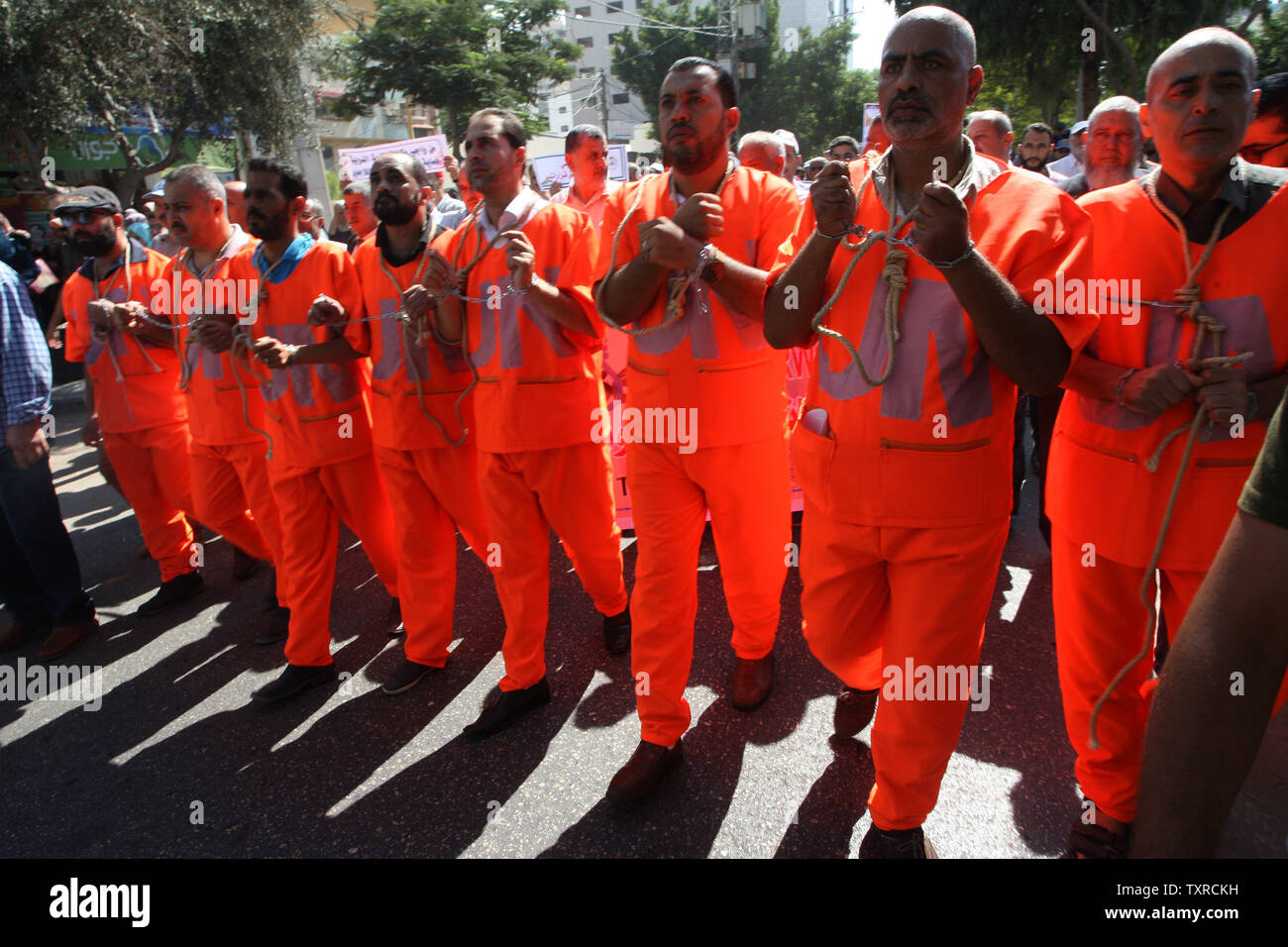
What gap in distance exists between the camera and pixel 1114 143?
143 inches

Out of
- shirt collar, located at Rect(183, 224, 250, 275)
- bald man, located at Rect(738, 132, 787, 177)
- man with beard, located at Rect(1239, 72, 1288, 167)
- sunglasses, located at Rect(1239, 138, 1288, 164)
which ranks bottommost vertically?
shirt collar, located at Rect(183, 224, 250, 275)

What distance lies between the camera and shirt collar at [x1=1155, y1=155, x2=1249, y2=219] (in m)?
1.95

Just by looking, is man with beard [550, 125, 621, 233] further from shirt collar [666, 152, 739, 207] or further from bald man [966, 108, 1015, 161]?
shirt collar [666, 152, 739, 207]

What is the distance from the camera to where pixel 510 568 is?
10.3 ft

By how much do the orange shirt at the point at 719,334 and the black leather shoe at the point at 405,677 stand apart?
1.68m

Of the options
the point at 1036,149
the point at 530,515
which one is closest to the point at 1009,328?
the point at 530,515

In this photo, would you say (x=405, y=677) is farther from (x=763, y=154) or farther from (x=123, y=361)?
(x=763, y=154)

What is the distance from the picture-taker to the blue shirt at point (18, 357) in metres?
3.85

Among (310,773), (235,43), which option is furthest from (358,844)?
(235,43)

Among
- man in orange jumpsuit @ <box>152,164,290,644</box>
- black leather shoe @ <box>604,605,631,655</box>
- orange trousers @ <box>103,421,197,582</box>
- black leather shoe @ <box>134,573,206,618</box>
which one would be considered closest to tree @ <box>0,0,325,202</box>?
orange trousers @ <box>103,421,197,582</box>

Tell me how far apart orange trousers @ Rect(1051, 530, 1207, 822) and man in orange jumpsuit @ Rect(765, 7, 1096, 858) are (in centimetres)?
33

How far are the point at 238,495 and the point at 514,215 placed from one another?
7.76 ft

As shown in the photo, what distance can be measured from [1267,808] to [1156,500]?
4.08ft

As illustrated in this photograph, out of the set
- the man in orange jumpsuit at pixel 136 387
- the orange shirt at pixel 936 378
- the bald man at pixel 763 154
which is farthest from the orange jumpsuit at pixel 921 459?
the man in orange jumpsuit at pixel 136 387
